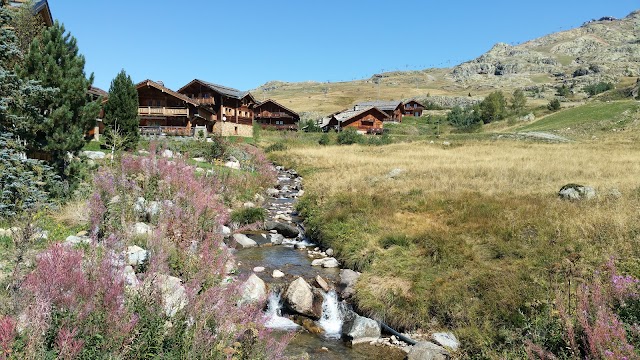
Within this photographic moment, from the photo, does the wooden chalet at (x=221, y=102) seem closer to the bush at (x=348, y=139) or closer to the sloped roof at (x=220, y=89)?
the sloped roof at (x=220, y=89)

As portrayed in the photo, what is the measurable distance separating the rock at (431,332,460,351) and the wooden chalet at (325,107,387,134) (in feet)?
233

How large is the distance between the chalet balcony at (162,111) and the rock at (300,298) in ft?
145

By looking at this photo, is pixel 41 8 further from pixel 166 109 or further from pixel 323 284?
pixel 166 109

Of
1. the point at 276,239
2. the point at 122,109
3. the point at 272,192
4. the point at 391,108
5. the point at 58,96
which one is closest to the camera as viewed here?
the point at 58,96

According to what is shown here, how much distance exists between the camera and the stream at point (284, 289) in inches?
326

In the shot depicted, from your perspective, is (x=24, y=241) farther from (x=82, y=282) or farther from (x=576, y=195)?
(x=576, y=195)

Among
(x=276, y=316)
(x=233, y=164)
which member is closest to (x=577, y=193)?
(x=276, y=316)

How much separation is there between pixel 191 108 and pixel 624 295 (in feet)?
169

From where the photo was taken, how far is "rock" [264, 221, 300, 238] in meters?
16.4

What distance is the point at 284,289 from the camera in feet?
34.4

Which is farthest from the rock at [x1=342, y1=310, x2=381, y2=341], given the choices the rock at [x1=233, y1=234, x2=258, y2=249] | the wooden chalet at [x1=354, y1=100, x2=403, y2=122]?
the wooden chalet at [x1=354, y1=100, x2=403, y2=122]

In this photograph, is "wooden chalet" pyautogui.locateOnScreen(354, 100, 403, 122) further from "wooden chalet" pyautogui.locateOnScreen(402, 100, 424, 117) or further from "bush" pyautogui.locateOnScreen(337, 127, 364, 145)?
"bush" pyautogui.locateOnScreen(337, 127, 364, 145)

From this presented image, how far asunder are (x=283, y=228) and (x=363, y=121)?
67.7m

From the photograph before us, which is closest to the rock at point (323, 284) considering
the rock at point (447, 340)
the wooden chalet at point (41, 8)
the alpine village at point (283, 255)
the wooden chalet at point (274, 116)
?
the alpine village at point (283, 255)
